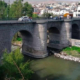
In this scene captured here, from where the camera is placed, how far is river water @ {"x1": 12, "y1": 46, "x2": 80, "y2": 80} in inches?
796

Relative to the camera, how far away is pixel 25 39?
98.7ft

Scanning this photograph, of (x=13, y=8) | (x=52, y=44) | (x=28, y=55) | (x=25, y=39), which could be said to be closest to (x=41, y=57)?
(x=28, y=55)

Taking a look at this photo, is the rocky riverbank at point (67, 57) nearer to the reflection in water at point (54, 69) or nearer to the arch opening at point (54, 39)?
the reflection in water at point (54, 69)

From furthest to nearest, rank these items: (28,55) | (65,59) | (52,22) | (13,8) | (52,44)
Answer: (13,8) < (52,44) < (52,22) < (28,55) < (65,59)

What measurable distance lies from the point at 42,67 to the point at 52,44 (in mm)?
11520

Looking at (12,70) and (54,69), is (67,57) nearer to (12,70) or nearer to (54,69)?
(54,69)

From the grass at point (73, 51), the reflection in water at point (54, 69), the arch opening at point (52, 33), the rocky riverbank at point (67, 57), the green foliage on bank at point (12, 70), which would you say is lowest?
the reflection in water at point (54, 69)

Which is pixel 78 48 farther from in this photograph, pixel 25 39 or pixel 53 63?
pixel 25 39

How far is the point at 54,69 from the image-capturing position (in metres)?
22.8

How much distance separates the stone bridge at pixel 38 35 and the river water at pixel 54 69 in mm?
2228

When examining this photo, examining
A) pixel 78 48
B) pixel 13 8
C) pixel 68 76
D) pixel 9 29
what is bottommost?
pixel 68 76

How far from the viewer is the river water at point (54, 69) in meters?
20.2

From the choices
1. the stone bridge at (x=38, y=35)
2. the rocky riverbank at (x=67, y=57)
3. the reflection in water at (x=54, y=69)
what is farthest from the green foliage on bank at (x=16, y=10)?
the reflection in water at (x=54, y=69)

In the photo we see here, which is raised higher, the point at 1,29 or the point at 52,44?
the point at 1,29
